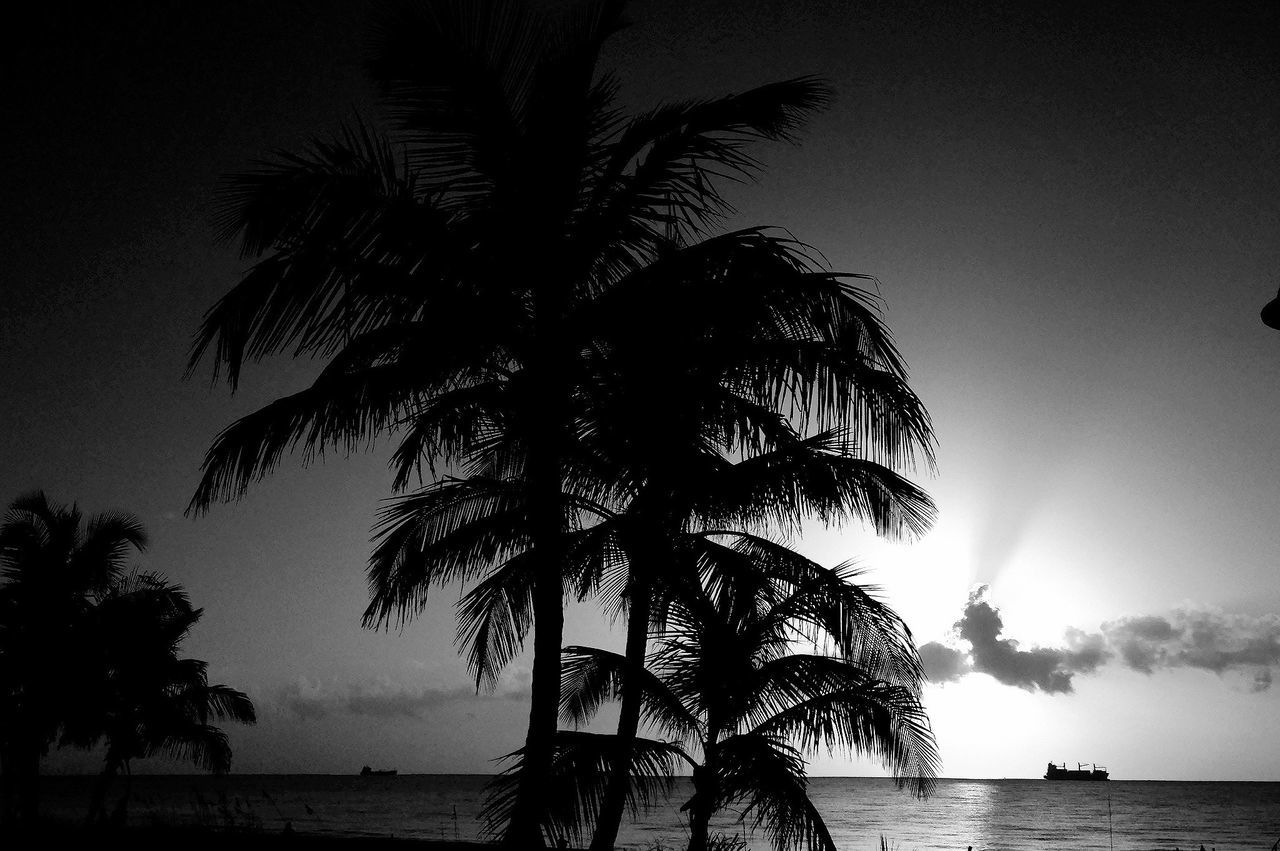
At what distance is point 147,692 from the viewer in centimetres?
2119

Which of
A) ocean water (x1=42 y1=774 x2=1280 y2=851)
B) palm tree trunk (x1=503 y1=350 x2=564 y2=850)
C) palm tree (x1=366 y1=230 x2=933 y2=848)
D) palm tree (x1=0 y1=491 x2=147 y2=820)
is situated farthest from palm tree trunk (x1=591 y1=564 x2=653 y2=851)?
ocean water (x1=42 y1=774 x2=1280 y2=851)

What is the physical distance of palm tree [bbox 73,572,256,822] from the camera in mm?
19703

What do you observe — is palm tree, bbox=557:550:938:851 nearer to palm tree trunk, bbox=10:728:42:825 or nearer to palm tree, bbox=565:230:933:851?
palm tree, bbox=565:230:933:851

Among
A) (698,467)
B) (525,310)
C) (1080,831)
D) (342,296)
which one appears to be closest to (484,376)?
(525,310)

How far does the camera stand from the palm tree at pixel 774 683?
873 cm

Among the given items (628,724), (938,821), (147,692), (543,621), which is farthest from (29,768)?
(938,821)

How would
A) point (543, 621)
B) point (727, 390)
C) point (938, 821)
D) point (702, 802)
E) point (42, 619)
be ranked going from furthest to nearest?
point (938, 821), point (42, 619), point (702, 802), point (727, 390), point (543, 621)

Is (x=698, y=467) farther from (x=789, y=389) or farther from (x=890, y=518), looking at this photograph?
(x=890, y=518)

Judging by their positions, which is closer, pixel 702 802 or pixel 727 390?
pixel 727 390

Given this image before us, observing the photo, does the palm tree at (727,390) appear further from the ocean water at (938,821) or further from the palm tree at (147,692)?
the ocean water at (938,821)

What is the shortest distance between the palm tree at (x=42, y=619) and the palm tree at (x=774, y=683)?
48.8ft

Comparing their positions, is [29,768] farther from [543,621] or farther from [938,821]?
[938,821]

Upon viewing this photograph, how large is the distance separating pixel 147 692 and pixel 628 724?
17.9 meters

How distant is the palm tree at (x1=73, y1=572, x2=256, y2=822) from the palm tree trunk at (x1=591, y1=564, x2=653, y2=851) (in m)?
15.9
